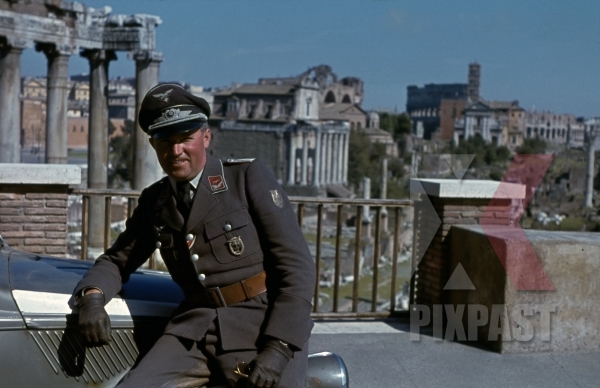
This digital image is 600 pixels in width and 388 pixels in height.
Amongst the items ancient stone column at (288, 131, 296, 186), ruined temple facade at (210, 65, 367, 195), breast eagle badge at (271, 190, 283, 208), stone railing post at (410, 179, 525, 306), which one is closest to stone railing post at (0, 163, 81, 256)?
stone railing post at (410, 179, 525, 306)

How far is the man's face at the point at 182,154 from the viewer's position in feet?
10.1

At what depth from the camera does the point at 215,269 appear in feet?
Result: 10.1

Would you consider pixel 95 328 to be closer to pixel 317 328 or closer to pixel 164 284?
pixel 164 284

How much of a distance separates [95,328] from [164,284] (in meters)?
0.60

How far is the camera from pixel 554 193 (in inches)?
2625

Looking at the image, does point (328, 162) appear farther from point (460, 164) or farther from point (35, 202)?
point (35, 202)

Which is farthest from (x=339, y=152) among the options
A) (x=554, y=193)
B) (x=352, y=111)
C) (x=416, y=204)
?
(x=416, y=204)

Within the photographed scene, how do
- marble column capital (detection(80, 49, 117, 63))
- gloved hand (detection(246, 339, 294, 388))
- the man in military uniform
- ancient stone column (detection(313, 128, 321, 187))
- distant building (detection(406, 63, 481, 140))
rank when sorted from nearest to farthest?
gloved hand (detection(246, 339, 294, 388)) → the man in military uniform → marble column capital (detection(80, 49, 117, 63)) → ancient stone column (detection(313, 128, 321, 187)) → distant building (detection(406, 63, 481, 140))

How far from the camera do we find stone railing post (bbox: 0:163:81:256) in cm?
567

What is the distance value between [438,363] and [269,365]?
256 cm

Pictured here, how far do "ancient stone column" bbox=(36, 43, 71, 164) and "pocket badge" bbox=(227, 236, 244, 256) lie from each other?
14061 millimetres

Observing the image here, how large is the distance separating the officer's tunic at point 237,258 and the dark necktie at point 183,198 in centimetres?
2

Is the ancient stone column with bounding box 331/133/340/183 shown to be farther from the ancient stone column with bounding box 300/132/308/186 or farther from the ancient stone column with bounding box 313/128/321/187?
the ancient stone column with bounding box 300/132/308/186

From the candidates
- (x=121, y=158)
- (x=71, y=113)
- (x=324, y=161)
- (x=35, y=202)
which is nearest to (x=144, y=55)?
(x=35, y=202)
